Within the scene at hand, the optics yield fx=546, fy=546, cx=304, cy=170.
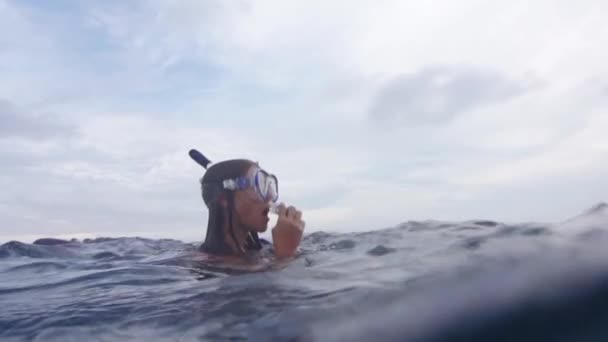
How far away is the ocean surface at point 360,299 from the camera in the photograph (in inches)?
92.0

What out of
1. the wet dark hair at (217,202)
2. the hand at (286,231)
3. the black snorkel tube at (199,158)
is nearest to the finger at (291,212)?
the hand at (286,231)

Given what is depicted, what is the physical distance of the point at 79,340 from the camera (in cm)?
329

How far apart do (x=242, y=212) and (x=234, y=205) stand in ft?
0.42

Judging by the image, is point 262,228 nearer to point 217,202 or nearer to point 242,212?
point 242,212

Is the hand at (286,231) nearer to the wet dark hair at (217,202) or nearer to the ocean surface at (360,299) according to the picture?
the ocean surface at (360,299)

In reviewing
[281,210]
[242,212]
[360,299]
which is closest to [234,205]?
[242,212]

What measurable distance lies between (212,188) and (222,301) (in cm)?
267

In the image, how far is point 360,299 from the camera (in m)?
3.13

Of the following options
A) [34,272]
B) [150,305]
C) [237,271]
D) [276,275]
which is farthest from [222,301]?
[34,272]

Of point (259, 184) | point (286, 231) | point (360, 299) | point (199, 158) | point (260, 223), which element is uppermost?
point (199, 158)

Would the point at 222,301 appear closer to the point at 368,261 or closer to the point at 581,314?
the point at 368,261

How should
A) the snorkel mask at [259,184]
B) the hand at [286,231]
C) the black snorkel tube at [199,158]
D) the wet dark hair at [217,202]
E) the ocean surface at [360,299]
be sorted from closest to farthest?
the ocean surface at [360,299]
the hand at [286,231]
the wet dark hair at [217,202]
the snorkel mask at [259,184]
the black snorkel tube at [199,158]

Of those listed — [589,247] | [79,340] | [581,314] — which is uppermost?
[589,247]

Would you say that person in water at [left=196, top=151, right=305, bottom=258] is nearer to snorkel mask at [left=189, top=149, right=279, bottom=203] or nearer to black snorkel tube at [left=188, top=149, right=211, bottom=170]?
snorkel mask at [left=189, top=149, right=279, bottom=203]
